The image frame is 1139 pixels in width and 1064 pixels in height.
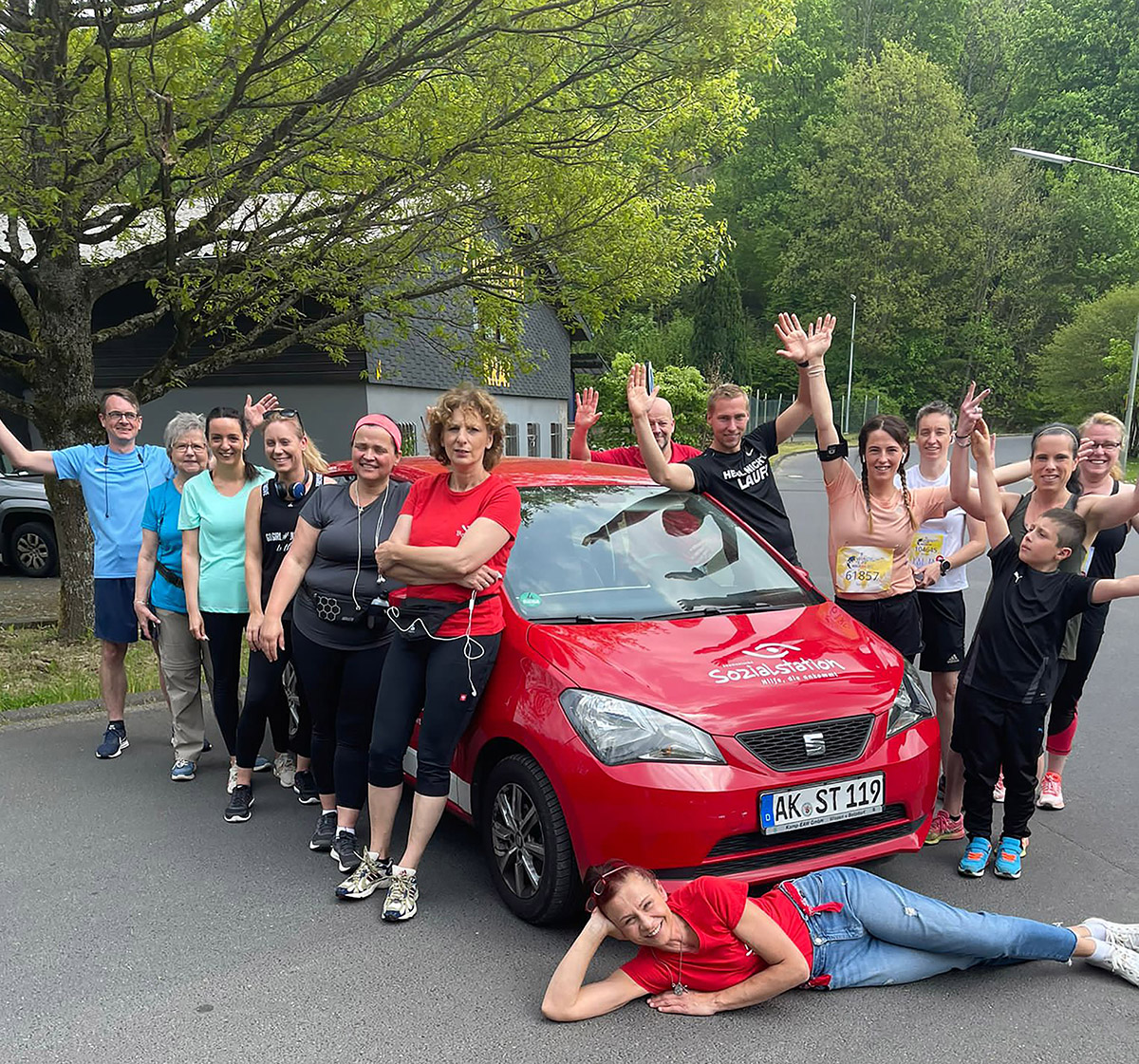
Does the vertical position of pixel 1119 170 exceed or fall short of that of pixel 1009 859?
it exceeds it

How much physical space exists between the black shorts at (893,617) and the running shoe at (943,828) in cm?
73

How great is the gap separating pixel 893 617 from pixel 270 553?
2.91m

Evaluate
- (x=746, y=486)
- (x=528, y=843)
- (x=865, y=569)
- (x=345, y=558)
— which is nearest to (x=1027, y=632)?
(x=865, y=569)

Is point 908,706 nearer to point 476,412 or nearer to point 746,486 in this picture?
point 746,486

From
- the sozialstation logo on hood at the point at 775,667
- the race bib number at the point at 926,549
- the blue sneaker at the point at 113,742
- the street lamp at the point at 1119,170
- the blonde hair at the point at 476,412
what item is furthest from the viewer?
the street lamp at the point at 1119,170

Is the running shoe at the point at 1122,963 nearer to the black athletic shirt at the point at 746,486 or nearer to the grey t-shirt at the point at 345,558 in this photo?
the black athletic shirt at the point at 746,486

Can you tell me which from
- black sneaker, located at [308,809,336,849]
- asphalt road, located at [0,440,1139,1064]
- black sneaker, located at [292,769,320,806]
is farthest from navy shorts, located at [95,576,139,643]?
black sneaker, located at [308,809,336,849]

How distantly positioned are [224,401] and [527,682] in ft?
52.6

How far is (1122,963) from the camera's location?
3279 millimetres

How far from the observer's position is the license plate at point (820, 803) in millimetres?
3348

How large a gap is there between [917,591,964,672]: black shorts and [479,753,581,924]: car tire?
2.31 meters

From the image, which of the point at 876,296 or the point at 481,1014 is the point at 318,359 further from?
the point at 876,296

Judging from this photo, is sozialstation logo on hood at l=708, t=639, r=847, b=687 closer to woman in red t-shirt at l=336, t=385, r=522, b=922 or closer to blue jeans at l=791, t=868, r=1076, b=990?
blue jeans at l=791, t=868, r=1076, b=990

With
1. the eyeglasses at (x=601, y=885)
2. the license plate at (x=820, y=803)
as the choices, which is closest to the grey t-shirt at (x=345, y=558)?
the eyeglasses at (x=601, y=885)
